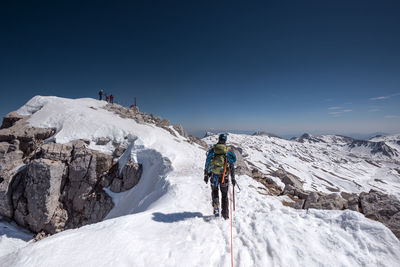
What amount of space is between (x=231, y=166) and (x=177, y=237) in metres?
3.52

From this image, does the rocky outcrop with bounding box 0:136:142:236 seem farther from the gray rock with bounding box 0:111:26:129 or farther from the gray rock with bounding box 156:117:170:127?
the gray rock with bounding box 156:117:170:127

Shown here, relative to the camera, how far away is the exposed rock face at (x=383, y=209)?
560 cm

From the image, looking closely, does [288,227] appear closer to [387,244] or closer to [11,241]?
[387,244]

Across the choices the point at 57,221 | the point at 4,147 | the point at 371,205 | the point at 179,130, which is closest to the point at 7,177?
the point at 4,147

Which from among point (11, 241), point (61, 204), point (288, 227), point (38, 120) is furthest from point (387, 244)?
point (38, 120)

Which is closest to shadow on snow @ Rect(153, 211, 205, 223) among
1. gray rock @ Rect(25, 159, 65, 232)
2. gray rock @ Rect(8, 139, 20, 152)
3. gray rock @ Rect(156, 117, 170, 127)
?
gray rock @ Rect(25, 159, 65, 232)

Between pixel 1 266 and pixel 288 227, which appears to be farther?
pixel 288 227

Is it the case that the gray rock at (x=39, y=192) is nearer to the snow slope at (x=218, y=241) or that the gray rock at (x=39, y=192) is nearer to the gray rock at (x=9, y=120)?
the gray rock at (x=9, y=120)

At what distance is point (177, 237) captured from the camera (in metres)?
5.74

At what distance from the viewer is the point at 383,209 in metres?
6.48

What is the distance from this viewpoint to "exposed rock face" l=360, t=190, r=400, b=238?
5.60 meters

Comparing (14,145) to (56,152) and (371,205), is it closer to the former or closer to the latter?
(56,152)

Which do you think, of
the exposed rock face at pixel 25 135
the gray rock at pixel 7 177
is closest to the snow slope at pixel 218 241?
the gray rock at pixel 7 177

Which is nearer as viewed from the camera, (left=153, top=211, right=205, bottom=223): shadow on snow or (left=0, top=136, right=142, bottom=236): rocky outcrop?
(left=153, top=211, right=205, bottom=223): shadow on snow
